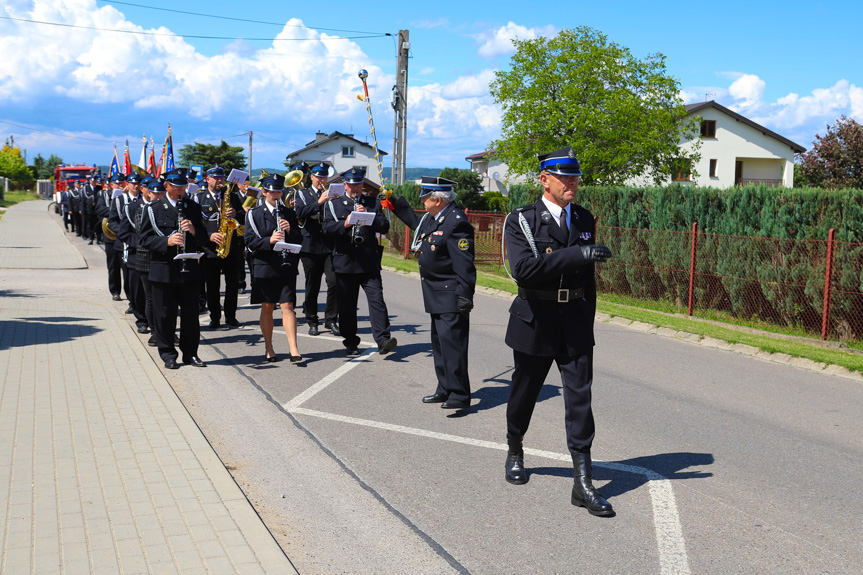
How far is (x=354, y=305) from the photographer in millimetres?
9812

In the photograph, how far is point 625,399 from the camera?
25.9ft

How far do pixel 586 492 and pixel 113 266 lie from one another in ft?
36.3

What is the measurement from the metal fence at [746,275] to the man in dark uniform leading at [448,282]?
7420 millimetres

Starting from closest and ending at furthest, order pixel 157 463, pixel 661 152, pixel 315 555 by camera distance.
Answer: pixel 315 555 → pixel 157 463 → pixel 661 152

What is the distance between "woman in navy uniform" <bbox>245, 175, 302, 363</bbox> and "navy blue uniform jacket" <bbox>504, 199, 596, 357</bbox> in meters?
4.38

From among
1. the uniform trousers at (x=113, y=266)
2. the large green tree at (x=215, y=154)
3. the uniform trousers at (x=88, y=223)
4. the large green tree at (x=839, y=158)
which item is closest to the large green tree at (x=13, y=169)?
the large green tree at (x=215, y=154)

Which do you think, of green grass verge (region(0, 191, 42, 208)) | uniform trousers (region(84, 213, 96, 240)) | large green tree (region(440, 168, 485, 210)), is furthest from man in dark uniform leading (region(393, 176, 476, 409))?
green grass verge (region(0, 191, 42, 208))

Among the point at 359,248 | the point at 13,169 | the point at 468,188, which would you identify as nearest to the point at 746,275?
the point at 359,248

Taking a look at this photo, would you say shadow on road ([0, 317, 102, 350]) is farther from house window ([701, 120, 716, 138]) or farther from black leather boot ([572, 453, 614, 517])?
house window ([701, 120, 716, 138])

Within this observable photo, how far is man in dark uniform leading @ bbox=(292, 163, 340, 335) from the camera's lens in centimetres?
1105

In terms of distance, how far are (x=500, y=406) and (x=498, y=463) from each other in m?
1.72

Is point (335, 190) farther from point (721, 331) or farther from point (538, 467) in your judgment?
point (721, 331)

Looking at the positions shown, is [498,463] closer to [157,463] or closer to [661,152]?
[157,463]

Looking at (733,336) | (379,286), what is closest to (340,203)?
(379,286)
